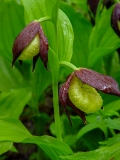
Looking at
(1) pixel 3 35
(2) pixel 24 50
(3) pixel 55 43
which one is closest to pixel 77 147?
(1) pixel 3 35

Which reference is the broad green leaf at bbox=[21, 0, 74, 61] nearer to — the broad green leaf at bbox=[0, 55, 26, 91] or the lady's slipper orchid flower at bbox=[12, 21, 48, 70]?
the lady's slipper orchid flower at bbox=[12, 21, 48, 70]

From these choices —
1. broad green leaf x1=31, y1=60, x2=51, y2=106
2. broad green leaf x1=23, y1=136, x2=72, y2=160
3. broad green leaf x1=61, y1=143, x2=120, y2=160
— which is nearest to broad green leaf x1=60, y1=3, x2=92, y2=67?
broad green leaf x1=31, y1=60, x2=51, y2=106

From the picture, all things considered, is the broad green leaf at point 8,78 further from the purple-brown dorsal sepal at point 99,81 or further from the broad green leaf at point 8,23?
the purple-brown dorsal sepal at point 99,81

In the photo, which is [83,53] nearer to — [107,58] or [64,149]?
[107,58]

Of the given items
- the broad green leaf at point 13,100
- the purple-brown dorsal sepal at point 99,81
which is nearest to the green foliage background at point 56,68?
the broad green leaf at point 13,100

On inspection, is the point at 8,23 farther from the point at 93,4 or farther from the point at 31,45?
the point at 31,45

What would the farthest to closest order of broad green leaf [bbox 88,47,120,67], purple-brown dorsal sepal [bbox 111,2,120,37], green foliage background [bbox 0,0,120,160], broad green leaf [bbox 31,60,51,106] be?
broad green leaf [bbox 31,60,51,106] < broad green leaf [bbox 88,47,120,67] < purple-brown dorsal sepal [bbox 111,2,120,37] < green foliage background [bbox 0,0,120,160]
